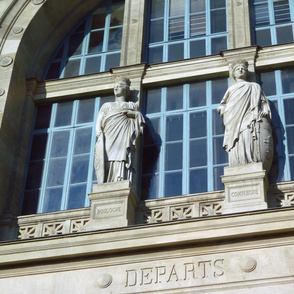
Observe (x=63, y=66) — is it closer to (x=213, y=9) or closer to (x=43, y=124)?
(x=43, y=124)

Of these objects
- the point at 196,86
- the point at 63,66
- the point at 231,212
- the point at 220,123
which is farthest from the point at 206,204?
the point at 63,66

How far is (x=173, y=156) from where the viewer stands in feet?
46.6

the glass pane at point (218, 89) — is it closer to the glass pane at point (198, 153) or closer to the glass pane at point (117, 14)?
the glass pane at point (198, 153)

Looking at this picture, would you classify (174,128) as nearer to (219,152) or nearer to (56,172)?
(219,152)

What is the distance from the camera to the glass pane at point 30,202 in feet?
47.3

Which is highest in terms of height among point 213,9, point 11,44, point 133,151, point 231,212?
point 213,9

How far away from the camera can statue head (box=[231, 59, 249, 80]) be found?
1430 cm

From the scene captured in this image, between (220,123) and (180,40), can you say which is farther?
(180,40)

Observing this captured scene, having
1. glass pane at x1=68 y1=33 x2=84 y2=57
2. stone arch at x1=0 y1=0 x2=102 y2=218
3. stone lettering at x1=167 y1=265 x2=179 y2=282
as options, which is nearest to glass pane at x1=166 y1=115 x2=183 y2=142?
stone arch at x1=0 y1=0 x2=102 y2=218

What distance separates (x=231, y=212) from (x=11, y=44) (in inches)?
248

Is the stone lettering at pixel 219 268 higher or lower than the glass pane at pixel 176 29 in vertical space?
lower

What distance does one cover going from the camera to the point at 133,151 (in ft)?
45.1

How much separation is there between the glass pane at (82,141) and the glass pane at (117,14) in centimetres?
308

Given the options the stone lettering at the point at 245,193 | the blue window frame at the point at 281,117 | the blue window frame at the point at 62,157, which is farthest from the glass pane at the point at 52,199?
the blue window frame at the point at 281,117
